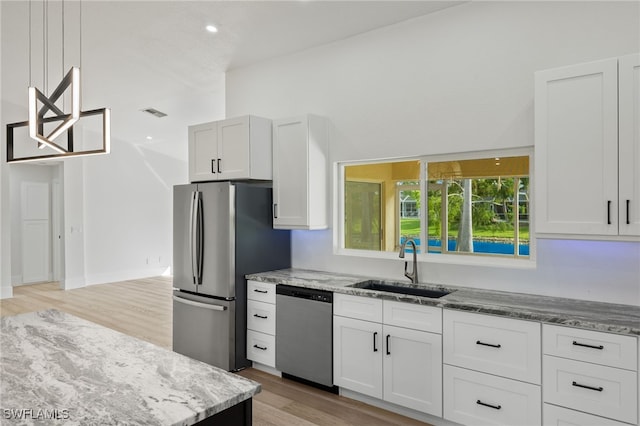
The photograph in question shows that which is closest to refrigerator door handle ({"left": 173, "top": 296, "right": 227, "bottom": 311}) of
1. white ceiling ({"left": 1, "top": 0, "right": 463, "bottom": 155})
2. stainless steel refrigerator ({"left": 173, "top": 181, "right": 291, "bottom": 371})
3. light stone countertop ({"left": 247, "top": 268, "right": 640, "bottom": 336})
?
stainless steel refrigerator ({"left": 173, "top": 181, "right": 291, "bottom": 371})

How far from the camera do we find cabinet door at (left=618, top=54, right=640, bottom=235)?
2264 millimetres

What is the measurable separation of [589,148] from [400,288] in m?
1.66

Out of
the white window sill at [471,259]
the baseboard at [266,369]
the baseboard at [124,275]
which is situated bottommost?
the baseboard at [266,369]

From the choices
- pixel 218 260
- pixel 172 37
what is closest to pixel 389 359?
pixel 218 260

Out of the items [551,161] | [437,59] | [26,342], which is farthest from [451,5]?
[26,342]

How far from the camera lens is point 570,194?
8.10 feet

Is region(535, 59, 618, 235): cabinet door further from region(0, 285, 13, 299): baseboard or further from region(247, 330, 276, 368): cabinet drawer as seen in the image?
region(0, 285, 13, 299): baseboard

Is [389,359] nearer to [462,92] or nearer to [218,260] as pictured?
[218,260]

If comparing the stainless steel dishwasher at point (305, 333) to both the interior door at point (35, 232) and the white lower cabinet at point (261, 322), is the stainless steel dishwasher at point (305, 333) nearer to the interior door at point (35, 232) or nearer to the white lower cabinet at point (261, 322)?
the white lower cabinet at point (261, 322)

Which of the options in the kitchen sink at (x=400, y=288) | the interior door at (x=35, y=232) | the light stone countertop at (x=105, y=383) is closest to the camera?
the light stone countertop at (x=105, y=383)

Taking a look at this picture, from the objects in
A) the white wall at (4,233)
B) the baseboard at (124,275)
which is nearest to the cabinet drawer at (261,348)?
the white wall at (4,233)

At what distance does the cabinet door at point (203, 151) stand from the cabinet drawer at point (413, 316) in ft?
7.12

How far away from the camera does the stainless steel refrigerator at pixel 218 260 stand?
375 cm

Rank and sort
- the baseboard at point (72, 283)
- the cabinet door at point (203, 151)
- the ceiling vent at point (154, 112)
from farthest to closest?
1. the baseboard at point (72, 283)
2. the ceiling vent at point (154, 112)
3. the cabinet door at point (203, 151)
